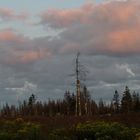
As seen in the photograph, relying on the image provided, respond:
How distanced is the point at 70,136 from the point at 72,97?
365ft

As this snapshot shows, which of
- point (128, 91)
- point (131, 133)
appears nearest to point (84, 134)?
point (131, 133)

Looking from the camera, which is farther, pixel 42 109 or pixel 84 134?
pixel 42 109

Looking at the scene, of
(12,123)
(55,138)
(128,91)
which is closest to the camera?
(55,138)

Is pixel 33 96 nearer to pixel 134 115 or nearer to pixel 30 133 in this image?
pixel 134 115

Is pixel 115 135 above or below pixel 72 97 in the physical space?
below

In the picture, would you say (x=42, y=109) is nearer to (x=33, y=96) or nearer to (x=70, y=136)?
(x=33, y=96)

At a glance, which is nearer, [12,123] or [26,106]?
[12,123]

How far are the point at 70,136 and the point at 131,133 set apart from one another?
8.79ft

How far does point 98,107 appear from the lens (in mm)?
149375

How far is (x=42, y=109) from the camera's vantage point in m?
151

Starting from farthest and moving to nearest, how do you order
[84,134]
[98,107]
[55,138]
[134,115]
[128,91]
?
[98,107]
[128,91]
[134,115]
[84,134]
[55,138]

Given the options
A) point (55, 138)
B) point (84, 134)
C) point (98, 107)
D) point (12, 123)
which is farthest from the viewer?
point (98, 107)

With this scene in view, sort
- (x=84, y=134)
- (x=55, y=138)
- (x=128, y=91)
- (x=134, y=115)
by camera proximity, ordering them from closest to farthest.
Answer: (x=55, y=138) < (x=84, y=134) < (x=134, y=115) < (x=128, y=91)

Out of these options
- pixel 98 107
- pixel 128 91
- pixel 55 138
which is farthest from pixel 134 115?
pixel 98 107
